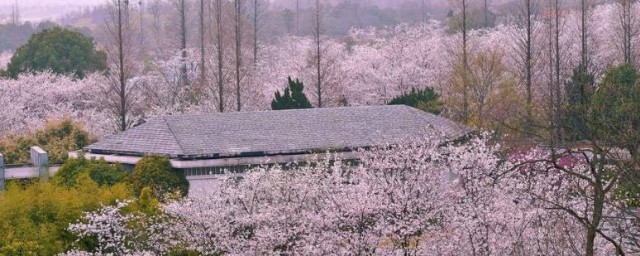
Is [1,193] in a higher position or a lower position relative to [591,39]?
lower

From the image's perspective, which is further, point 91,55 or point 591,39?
point 91,55

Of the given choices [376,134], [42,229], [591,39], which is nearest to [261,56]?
[591,39]

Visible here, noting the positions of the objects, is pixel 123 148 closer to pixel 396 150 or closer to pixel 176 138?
pixel 176 138

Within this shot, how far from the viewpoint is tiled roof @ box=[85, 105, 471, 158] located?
81.7 ft

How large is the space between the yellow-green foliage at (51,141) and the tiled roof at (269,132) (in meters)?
3.06

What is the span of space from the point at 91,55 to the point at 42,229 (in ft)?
104

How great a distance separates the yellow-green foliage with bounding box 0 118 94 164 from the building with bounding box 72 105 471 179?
2.87 m

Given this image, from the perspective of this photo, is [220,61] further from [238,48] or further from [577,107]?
[577,107]

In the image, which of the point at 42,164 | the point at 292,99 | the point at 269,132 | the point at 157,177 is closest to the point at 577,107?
the point at 269,132

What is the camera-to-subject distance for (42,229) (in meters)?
19.2

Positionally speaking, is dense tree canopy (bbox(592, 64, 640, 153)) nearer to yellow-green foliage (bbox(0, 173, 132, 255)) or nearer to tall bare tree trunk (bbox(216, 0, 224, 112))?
yellow-green foliage (bbox(0, 173, 132, 255))

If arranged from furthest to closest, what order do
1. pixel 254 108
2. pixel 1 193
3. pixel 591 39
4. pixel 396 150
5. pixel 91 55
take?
pixel 91 55 → pixel 591 39 → pixel 254 108 → pixel 1 193 → pixel 396 150

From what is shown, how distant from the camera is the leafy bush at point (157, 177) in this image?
23.7 meters

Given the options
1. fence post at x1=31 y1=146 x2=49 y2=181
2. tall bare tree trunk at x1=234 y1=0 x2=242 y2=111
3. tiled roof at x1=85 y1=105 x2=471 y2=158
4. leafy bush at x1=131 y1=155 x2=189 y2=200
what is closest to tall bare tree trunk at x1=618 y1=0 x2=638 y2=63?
tiled roof at x1=85 y1=105 x2=471 y2=158
